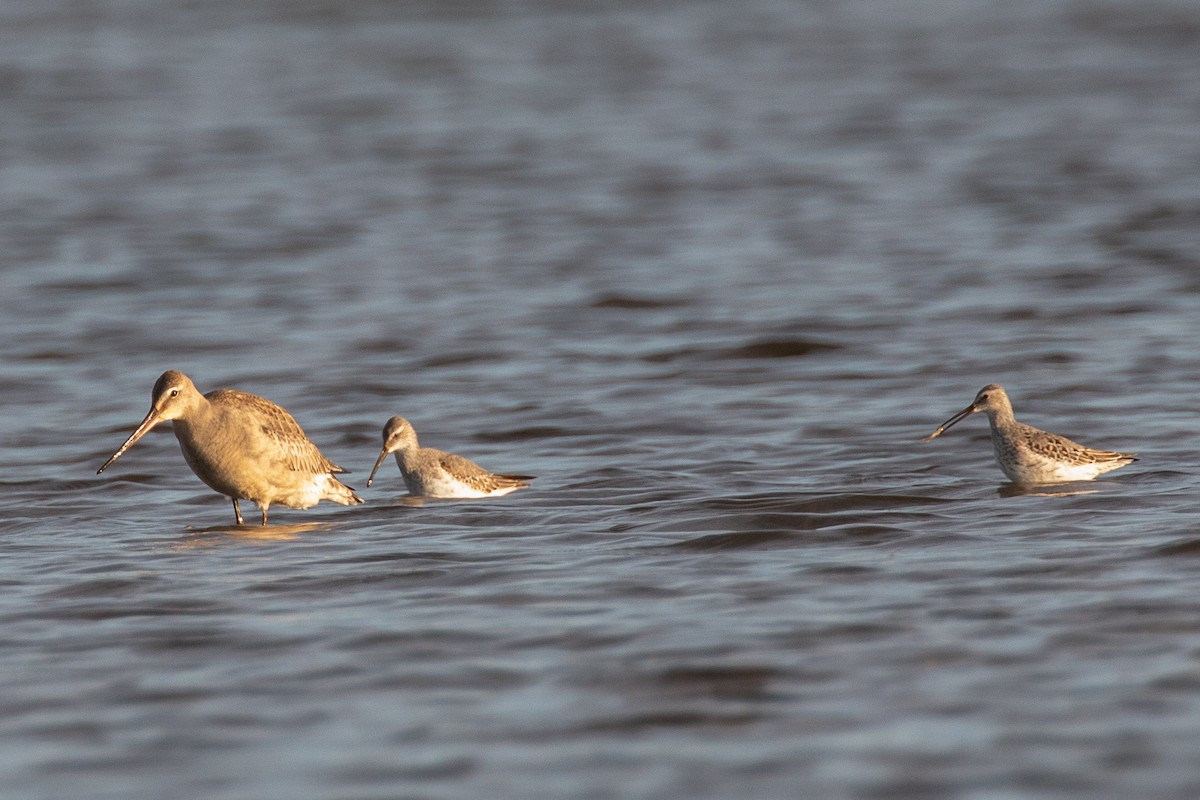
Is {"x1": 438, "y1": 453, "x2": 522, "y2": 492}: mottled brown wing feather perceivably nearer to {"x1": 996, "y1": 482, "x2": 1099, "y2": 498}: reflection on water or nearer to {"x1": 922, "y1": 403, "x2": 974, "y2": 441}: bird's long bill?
{"x1": 922, "y1": 403, "x2": 974, "y2": 441}: bird's long bill

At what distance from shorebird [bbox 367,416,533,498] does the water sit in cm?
26

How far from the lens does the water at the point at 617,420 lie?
6.96 metres

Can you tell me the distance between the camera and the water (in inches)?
274

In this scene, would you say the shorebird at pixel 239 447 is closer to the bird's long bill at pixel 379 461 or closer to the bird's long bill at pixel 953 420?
the bird's long bill at pixel 379 461

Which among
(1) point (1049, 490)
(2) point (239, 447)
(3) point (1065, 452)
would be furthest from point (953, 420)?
(2) point (239, 447)

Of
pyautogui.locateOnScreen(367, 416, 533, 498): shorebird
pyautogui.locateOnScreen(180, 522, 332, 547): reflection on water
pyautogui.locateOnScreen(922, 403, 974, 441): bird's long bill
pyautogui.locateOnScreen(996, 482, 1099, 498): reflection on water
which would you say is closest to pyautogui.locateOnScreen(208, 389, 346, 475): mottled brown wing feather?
pyautogui.locateOnScreen(180, 522, 332, 547): reflection on water

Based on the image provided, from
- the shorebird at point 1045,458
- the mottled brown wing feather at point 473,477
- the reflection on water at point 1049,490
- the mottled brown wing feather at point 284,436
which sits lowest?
the reflection on water at point 1049,490

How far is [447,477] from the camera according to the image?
11.7 m

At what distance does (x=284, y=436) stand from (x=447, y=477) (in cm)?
97

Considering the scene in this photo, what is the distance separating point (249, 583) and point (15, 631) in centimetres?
121

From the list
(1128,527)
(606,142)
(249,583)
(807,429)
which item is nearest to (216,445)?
(249,583)

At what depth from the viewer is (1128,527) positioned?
9805mm

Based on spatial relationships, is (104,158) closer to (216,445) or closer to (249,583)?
(216,445)

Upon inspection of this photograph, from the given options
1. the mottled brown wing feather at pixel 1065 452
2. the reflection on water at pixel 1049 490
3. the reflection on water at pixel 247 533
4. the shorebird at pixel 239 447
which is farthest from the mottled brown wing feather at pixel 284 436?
the mottled brown wing feather at pixel 1065 452
